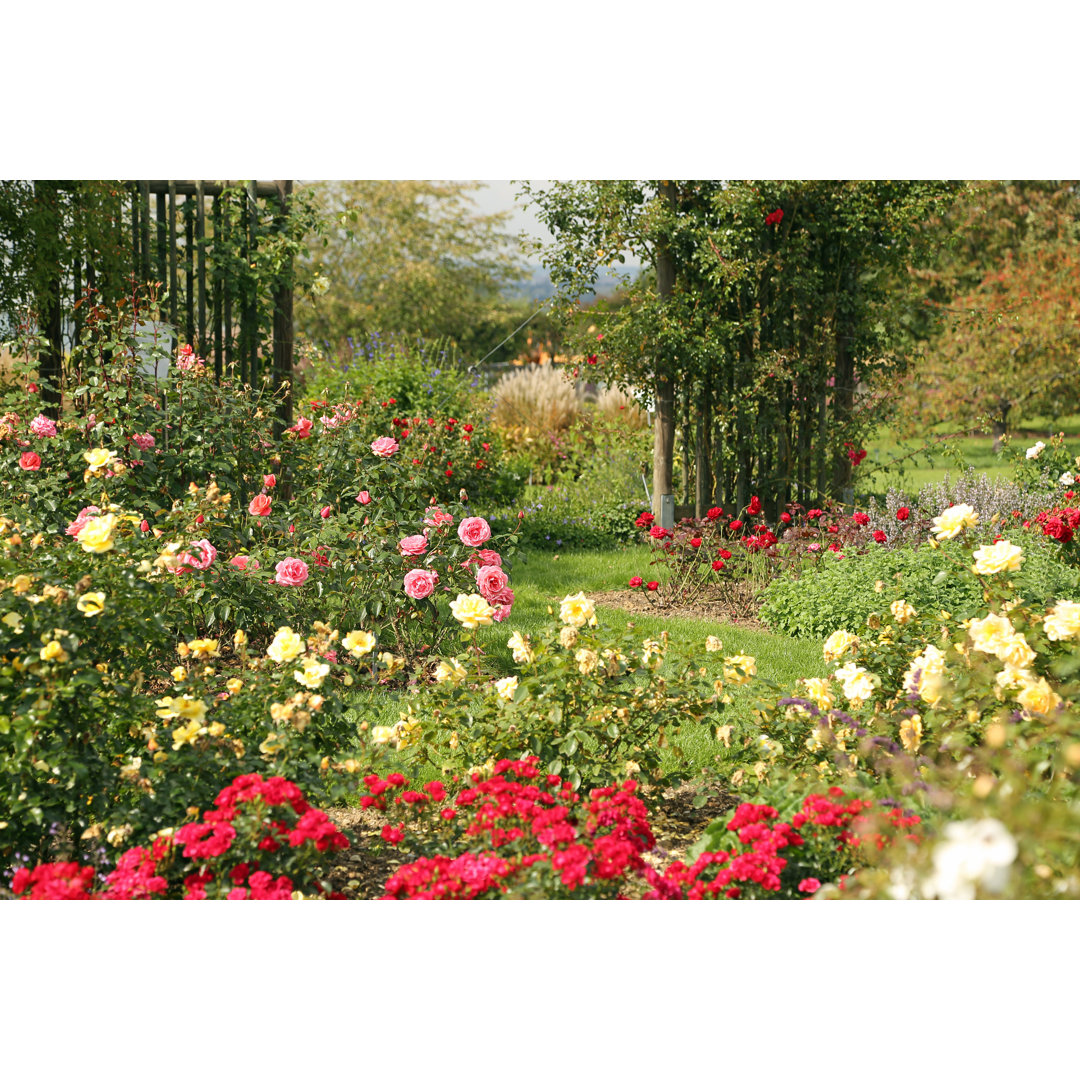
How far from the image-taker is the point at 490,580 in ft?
9.71

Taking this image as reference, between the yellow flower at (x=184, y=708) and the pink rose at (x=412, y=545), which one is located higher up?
the pink rose at (x=412, y=545)

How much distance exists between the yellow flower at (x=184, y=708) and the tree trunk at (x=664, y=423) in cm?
454

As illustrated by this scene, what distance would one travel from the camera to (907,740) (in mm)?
2166

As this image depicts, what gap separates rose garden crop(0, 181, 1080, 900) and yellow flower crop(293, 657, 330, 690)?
0.25 ft

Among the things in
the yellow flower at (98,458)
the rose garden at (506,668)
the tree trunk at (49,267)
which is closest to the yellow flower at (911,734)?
the rose garden at (506,668)

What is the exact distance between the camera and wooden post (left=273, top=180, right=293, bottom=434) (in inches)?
201

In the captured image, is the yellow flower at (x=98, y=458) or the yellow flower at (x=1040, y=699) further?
the yellow flower at (x=98, y=458)

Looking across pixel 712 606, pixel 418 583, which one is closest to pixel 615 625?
pixel 712 606

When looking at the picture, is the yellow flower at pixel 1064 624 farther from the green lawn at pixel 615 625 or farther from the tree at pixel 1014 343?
the tree at pixel 1014 343

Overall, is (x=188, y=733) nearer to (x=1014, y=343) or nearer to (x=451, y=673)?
(x=451, y=673)

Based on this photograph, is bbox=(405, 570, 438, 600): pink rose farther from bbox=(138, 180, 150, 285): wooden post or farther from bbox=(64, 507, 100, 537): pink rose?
bbox=(138, 180, 150, 285): wooden post

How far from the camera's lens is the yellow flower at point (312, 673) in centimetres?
221

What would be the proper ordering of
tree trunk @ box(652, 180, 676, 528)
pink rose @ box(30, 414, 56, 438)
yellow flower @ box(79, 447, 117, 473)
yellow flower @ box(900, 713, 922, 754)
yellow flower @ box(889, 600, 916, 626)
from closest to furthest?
1. yellow flower @ box(900, 713, 922, 754)
2. yellow flower @ box(889, 600, 916, 626)
3. yellow flower @ box(79, 447, 117, 473)
4. pink rose @ box(30, 414, 56, 438)
5. tree trunk @ box(652, 180, 676, 528)

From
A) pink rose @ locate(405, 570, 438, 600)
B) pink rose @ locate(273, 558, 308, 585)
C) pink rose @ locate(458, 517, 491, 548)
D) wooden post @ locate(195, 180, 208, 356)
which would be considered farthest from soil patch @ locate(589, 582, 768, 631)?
wooden post @ locate(195, 180, 208, 356)
